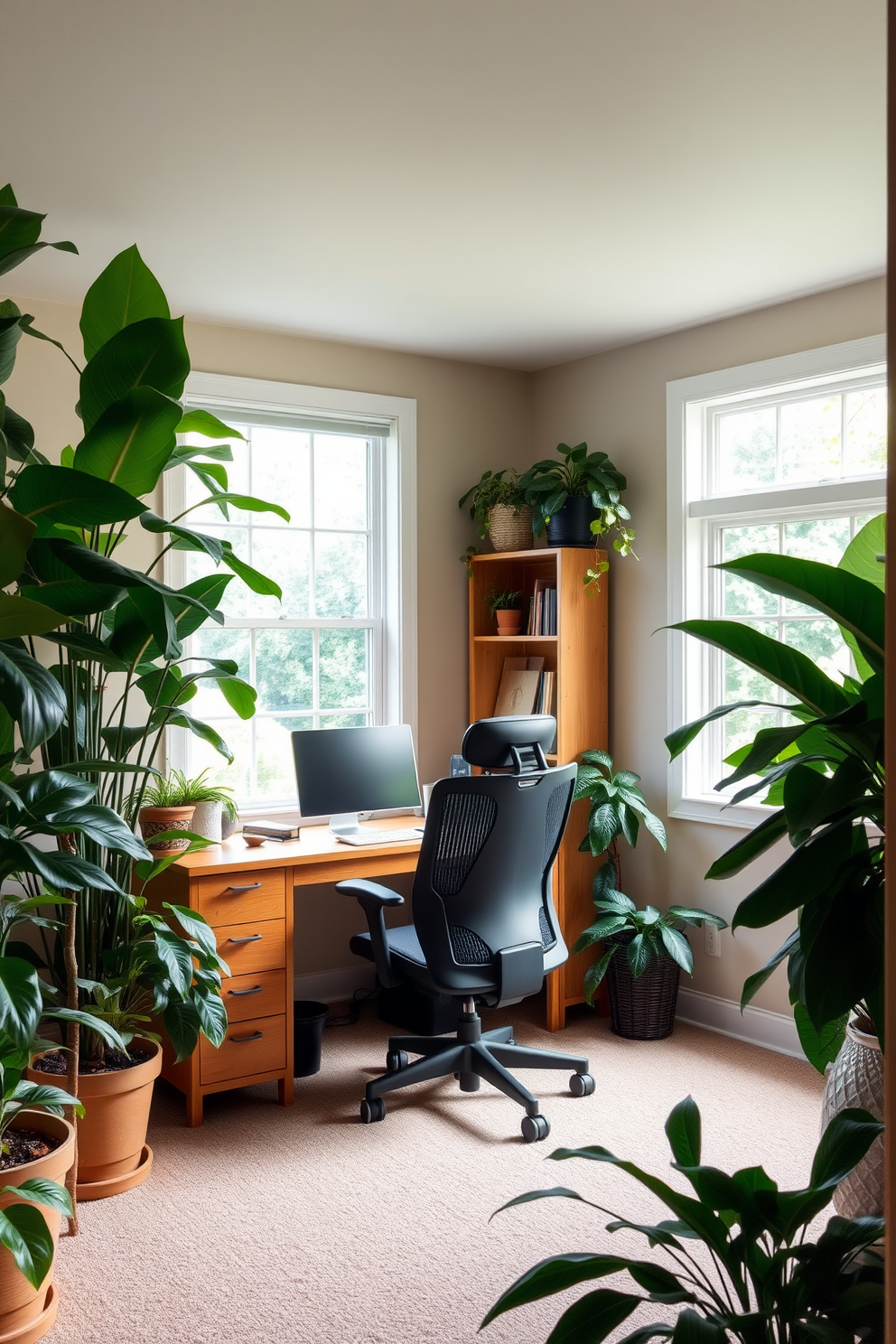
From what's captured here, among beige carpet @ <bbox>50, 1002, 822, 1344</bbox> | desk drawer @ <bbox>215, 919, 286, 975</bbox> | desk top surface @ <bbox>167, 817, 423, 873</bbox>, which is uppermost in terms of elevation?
desk top surface @ <bbox>167, 817, 423, 873</bbox>

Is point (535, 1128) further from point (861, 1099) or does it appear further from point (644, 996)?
point (861, 1099)

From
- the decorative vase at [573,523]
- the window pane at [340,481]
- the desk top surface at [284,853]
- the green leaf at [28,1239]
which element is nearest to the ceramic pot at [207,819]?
the desk top surface at [284,853]

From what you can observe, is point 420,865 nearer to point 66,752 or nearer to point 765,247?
point 66,752

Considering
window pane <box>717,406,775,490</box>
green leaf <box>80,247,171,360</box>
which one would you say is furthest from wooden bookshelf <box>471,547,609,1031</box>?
green leaf <box>80,247,171,360</box>

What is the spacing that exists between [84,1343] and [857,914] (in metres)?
1.87

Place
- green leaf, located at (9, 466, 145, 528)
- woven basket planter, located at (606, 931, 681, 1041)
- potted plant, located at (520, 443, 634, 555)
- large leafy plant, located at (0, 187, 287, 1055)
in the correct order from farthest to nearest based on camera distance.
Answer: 1. potted plant, located at (520, 443, 634, 555)
2. woven basket planter, located at (606, 931, 681, 1041)
3. green leaf, located at (9, 466, 145, 528)
4. large leafy plant, located at (0, 187, 287, 1055)

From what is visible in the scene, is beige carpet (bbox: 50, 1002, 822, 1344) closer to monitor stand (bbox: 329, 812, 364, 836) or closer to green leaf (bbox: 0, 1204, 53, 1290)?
green leaf (bbox: 0, 1204, 53, 1290)

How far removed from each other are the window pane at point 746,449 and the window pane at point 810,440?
0.06 m

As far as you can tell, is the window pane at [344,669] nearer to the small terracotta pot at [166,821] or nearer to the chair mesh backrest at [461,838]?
the small terracotta pot at [166,821]

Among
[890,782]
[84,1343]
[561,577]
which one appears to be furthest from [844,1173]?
[561,577]

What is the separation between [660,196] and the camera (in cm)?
293

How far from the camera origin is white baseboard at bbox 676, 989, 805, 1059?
389 centimetres

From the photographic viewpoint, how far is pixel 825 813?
1376mm

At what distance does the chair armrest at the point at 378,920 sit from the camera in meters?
3.34
